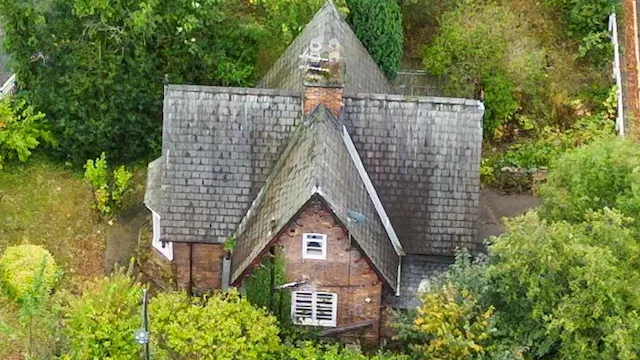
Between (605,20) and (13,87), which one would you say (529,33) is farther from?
(13,87)

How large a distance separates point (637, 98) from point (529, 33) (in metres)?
5.32

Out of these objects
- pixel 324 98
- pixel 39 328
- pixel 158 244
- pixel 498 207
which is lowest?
pixel 39 328

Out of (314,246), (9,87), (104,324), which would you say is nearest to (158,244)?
(104,324)

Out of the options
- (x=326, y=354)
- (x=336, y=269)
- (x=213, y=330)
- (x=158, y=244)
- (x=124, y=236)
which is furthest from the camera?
(x=124, y=236)

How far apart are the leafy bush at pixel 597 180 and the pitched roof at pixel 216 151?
7.37 meters

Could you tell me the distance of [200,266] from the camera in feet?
92.0

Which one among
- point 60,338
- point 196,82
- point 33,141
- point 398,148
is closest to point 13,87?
point 33,141

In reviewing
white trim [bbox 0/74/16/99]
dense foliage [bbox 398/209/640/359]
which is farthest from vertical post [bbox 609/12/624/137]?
white trim [bbox 0/74/16/99]

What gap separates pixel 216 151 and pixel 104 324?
18.4 feet

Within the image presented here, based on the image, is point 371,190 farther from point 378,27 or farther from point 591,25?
point 591,25

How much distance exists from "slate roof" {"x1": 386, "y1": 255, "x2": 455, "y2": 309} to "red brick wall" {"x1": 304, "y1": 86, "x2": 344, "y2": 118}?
483cm

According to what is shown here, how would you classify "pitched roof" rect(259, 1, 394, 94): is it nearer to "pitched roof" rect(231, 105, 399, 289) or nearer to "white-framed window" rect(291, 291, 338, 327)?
"pitched roof" rect(231, 105, 399, 289)

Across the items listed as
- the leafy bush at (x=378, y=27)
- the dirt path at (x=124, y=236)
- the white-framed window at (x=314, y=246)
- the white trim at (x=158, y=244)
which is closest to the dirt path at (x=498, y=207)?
the leafy bush at (x=378, y=27)

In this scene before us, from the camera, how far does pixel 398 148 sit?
87.9 ft
